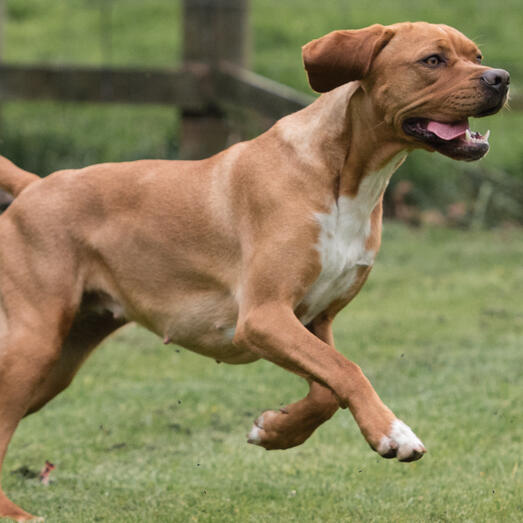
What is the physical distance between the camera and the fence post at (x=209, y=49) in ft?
31.1

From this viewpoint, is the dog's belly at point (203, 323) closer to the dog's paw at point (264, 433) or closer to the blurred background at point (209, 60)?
the dog's paw at point (264, 433)

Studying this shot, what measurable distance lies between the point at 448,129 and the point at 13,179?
89.1 inches

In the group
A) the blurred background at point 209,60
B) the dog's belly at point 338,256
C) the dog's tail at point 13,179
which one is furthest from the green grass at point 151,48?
the dog's belly at point 338,256

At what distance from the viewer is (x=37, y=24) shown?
16453mm

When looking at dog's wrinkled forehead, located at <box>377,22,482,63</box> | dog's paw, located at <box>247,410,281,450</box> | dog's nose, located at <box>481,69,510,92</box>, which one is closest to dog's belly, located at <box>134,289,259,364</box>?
dog's paw, located at <box>247,410,281,450</box>

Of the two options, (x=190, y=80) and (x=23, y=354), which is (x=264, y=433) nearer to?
(x=23, y=354)

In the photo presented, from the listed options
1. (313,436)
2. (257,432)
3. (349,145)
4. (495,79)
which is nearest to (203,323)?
(257,432)

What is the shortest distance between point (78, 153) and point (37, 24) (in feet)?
20.3

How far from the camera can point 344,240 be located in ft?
14.6

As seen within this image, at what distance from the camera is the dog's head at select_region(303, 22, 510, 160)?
416 centimetres

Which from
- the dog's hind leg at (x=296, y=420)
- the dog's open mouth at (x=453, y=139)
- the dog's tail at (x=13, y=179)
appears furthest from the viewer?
the dog's tail at (x=13, y=179)

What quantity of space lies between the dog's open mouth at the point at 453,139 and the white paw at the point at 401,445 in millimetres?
1098

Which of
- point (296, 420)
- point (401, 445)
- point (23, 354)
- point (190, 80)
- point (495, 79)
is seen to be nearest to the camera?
point (401, 445)

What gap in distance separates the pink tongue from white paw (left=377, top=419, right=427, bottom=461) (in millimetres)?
1146
